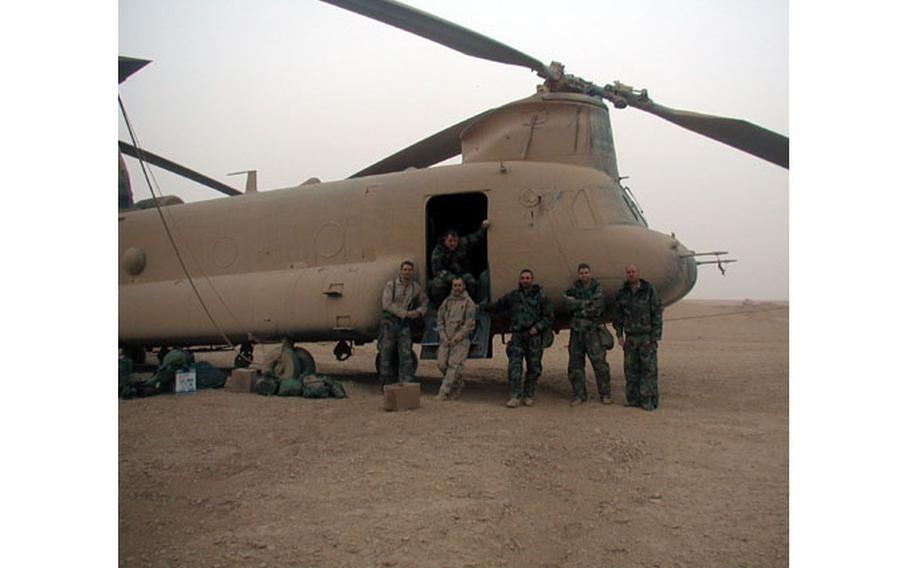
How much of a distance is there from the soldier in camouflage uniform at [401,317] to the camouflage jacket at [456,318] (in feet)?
0.87

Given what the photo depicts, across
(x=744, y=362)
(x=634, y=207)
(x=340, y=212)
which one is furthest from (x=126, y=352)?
(x=744, y=362)

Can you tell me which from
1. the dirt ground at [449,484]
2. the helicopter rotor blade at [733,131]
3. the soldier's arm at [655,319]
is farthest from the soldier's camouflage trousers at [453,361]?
the helicopter rotor blade at [733,131]

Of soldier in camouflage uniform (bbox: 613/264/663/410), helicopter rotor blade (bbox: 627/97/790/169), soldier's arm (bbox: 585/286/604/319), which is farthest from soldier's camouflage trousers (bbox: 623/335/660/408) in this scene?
helicopter rotor blade (bbox: 627/97/790/169)

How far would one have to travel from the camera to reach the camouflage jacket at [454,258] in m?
7.39

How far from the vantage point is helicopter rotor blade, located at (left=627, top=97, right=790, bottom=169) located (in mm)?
5855

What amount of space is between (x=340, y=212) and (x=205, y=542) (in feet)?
17.6

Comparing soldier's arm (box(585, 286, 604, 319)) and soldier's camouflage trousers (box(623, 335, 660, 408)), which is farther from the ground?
soldier's arm (box(585, 286, 604, 319))

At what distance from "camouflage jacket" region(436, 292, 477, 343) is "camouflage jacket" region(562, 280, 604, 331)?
970mm

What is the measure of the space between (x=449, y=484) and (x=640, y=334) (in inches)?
134

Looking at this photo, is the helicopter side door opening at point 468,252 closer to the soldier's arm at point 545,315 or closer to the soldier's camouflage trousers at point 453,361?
the soldier's camouflage trousers at point 453,361

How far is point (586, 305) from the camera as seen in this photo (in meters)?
6.62

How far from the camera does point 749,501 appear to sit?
3.52 metres

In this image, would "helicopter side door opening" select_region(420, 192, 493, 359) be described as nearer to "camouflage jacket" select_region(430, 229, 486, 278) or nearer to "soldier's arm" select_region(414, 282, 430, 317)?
"camouflage jacket" select_region(430, 229, 486, 278)
